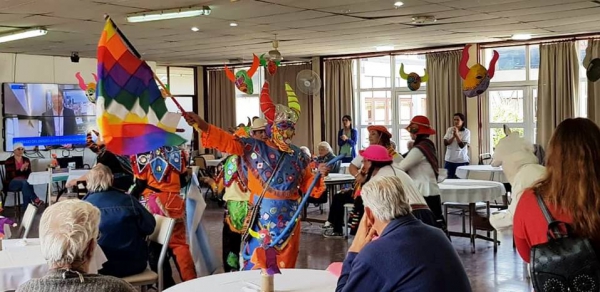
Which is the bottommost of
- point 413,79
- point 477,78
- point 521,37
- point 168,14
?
point 477,78

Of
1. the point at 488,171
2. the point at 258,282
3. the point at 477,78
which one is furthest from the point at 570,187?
the point at 477,78

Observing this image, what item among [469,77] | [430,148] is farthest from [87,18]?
[469,77]

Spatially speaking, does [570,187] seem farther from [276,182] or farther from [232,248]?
[232,248]

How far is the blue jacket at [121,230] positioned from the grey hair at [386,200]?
219cm

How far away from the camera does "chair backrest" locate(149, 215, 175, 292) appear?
461 cm

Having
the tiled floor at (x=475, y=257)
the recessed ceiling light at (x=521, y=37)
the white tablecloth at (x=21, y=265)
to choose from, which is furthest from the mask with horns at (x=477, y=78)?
the white tablecloth at (x=21, y=265)

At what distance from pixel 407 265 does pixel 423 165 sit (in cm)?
398

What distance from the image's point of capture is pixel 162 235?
4.79m

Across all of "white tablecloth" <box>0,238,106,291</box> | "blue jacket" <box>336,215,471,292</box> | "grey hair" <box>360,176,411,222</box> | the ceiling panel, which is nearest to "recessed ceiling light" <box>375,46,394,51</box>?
the ceiling panel

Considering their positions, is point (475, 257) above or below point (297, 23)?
below

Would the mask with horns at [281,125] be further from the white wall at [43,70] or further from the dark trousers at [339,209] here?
the white wall at [43,70]

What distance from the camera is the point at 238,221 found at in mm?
5652

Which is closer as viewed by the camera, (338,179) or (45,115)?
(338,179)

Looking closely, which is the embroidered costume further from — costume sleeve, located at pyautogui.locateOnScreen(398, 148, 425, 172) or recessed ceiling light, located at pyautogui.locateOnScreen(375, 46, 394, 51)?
recessed ceiling light, located at pyautogui.locateOnScreen(375, 46, 394, 51)
